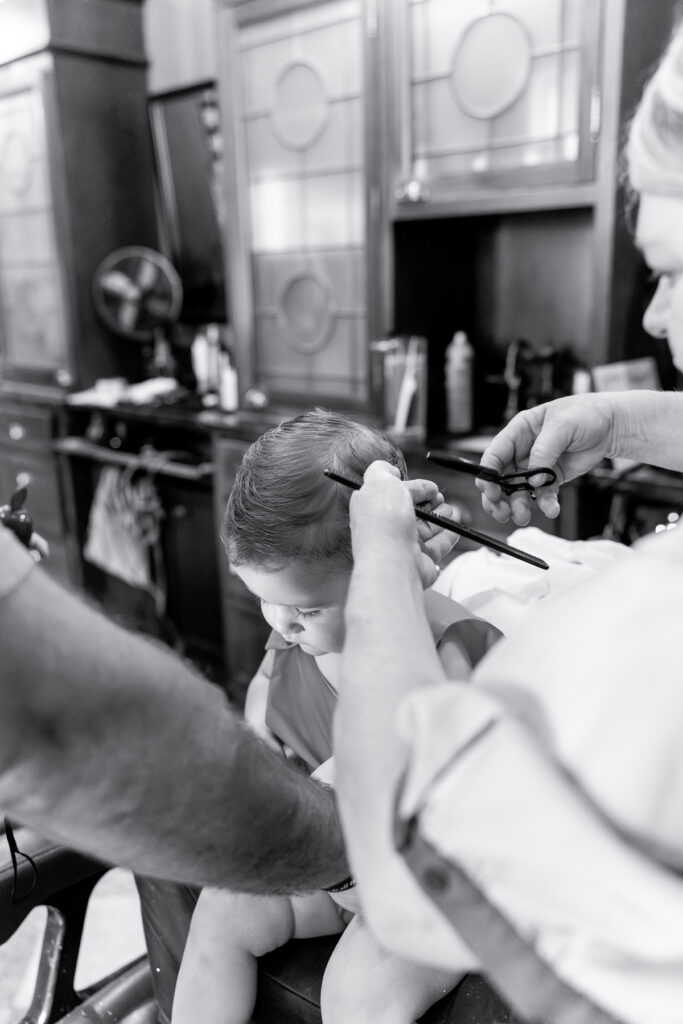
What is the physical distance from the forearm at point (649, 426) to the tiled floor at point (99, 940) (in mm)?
1617

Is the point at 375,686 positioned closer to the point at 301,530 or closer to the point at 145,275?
the point at 301,530

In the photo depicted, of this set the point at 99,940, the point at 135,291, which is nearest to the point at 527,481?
the point at 99,940

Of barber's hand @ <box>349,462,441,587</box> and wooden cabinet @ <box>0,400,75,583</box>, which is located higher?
barber's hand @ <box>349,462,441,587</box>

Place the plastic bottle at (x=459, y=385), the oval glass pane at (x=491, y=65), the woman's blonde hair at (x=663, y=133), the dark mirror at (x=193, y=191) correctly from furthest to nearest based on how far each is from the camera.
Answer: the dark mirror at (x=193, y=191) < the plastic bottle at (x=459, y=385) < the oval glass pane at (x=491, y=65) < the woman's blonde hair at (x=663, y=133)

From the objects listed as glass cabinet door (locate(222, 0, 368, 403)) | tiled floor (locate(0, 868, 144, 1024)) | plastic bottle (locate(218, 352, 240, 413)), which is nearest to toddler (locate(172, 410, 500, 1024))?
tiled floor (locate(0, 868, 144, 1024))

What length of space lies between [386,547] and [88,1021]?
1240mm

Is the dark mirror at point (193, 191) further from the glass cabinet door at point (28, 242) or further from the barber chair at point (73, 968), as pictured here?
the barber chair at point (73, 968)

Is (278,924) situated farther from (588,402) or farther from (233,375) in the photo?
(233,375)

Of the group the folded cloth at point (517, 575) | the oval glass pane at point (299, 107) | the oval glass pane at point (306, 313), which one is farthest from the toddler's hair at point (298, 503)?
the oval glass pane at point (299, 107)

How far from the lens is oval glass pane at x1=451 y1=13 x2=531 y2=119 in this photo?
251cm

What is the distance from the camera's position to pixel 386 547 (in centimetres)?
92

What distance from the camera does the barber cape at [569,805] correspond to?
24.2 inches

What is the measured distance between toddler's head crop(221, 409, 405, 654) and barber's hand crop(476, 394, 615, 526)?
17 centimetres

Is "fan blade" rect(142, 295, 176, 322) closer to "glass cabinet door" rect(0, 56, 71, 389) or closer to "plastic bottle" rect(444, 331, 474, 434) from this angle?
"glass cabinet door" rect(0, 56, 71, 389)
